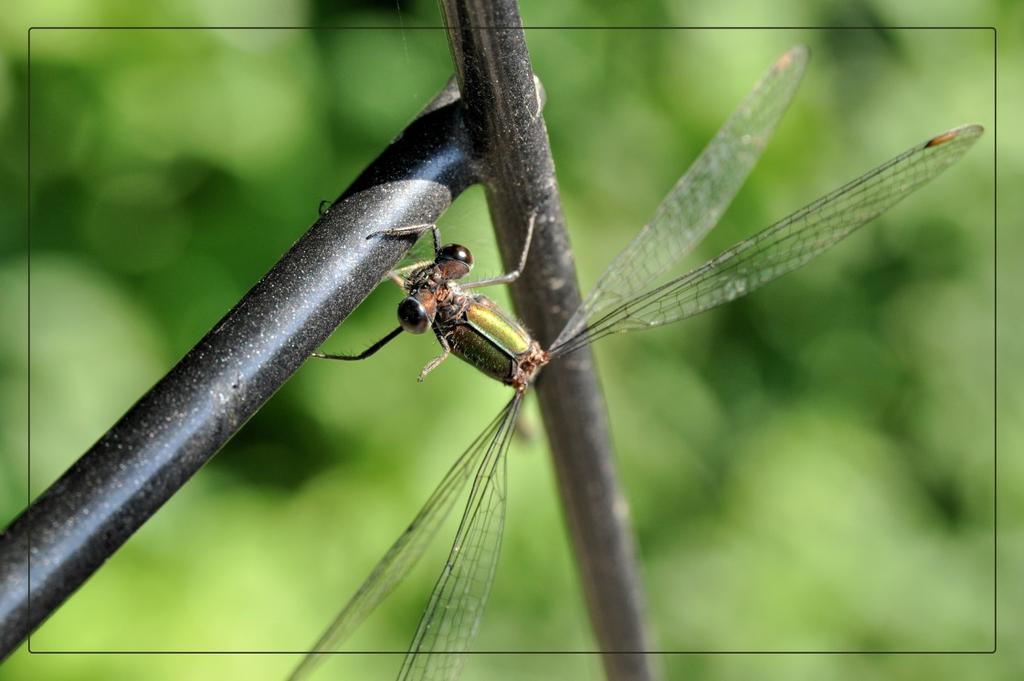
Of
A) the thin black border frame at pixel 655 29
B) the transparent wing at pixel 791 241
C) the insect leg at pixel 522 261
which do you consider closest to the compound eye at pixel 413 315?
the insect leg at pixel 522 261

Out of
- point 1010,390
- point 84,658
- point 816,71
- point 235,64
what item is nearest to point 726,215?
point 816,71

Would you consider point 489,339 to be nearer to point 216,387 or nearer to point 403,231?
point 403,231

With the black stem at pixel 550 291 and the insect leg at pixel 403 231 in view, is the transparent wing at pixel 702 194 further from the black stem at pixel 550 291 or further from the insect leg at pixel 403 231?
the insect leg at pixel 403 231

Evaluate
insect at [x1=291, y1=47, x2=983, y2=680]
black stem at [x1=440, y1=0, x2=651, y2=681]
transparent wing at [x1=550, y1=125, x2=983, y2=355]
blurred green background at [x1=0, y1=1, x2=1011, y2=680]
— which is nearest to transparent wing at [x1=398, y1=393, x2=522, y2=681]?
insect at [x1=291, y1=47, x2=983, y2=680]

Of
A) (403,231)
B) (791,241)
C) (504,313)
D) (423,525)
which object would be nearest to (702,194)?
(791,241)

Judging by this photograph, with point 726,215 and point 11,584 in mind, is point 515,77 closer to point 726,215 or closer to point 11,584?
point 11,584

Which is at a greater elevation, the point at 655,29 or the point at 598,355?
the point at 655,29
